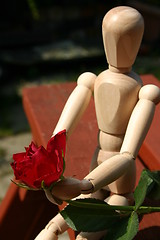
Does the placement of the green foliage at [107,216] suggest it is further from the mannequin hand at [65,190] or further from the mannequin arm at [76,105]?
the mannequin arm at [76,105]

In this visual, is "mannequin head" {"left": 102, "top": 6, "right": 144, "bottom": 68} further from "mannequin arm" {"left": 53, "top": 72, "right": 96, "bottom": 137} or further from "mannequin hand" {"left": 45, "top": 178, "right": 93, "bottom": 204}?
"mannequin hand" {"left": 45, "top": 178, "right": 93, "bottom": 204}

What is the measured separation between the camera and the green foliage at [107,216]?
54cm

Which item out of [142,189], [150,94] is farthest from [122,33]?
[142,189]

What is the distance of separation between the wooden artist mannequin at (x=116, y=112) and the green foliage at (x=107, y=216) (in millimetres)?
23

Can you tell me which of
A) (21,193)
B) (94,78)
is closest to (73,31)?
(21,193)

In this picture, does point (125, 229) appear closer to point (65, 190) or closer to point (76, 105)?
point (65, 190)

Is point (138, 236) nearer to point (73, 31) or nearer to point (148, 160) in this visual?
point (148, 160)

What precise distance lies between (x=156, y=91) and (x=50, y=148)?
21 cm

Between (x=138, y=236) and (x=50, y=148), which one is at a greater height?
(x=50, y=148)

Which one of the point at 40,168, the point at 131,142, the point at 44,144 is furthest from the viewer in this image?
the point at 44,144

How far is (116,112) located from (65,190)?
17 centimetres

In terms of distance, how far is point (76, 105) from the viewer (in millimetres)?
660

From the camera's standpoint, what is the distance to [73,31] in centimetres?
325

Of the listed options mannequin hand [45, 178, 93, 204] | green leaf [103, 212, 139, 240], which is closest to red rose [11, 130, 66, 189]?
mannequin hand [45, 178, 93, 204]
